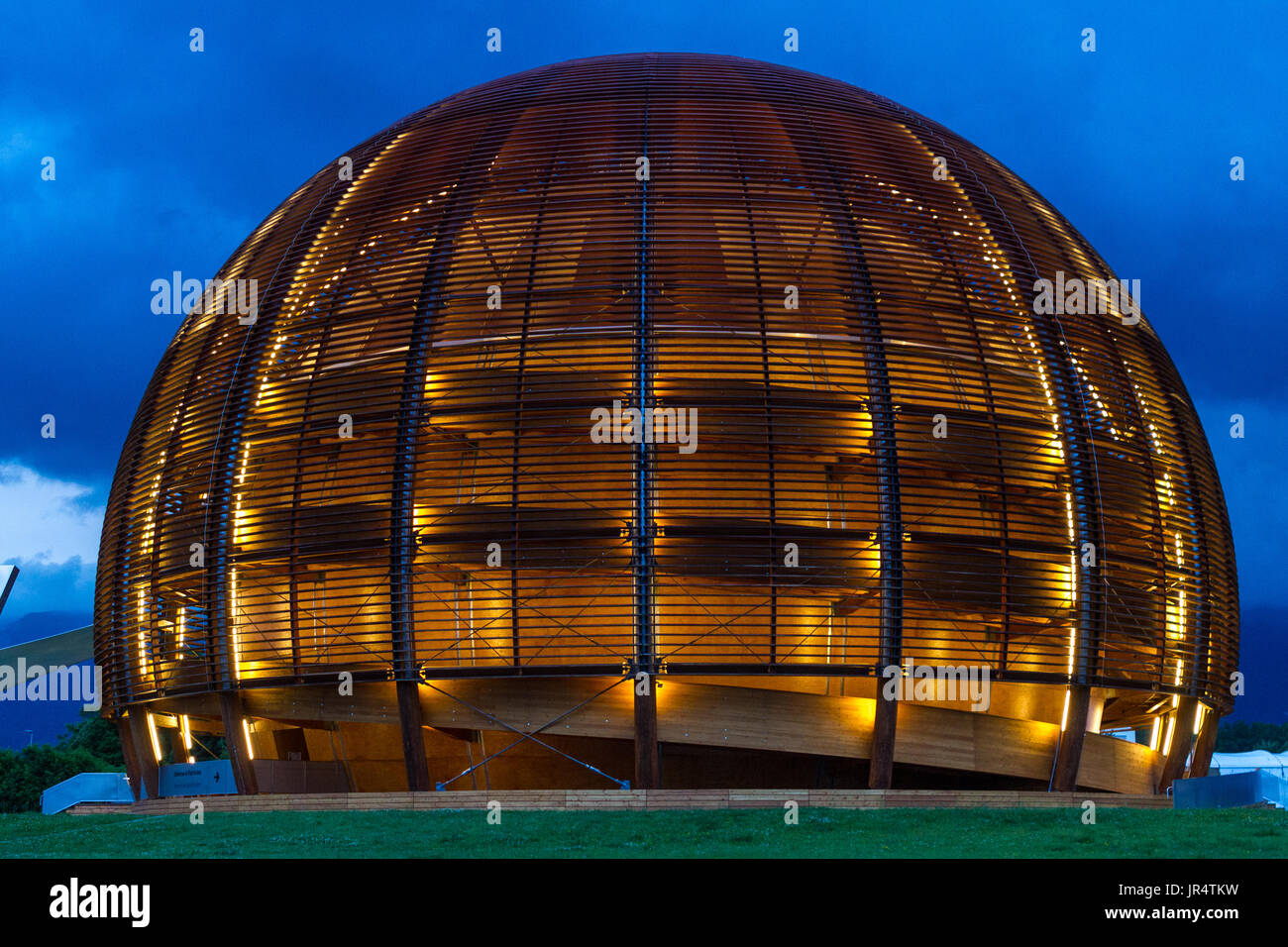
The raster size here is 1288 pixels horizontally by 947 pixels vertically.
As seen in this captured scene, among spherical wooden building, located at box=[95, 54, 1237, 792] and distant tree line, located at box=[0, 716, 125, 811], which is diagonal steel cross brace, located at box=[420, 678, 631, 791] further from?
distant tree line, located at box=[0, 716, 125, 811]

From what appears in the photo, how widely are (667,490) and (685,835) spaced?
20.5ft

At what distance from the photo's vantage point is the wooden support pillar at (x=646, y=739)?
830 inches

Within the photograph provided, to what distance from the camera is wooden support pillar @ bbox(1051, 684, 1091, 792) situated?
22.6m

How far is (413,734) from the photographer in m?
21.9

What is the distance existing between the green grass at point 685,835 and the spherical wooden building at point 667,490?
9.89 ft

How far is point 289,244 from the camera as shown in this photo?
2573cm

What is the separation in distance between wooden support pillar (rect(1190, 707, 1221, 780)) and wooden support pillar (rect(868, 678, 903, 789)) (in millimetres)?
8474
